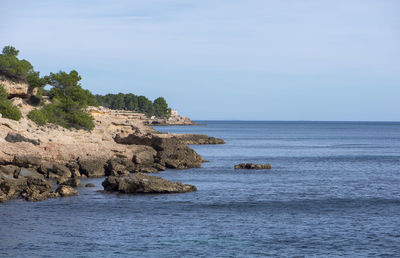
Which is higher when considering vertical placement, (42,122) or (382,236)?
(42,122)

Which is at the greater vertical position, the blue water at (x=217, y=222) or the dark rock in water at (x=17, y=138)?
the dark rock in water at (x=17, y=138)

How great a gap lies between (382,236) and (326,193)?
1669cm

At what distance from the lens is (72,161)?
185ft

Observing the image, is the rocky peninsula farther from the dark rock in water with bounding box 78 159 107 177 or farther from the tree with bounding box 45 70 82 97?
the tree with bounding box 45 70 82 97

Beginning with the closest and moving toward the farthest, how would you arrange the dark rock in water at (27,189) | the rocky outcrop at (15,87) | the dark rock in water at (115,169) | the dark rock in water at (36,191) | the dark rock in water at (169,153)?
the dark rock in water at (36,191)
the dark rock in water at (27,189)
the dark rock in water at (115,169)
the dark rock in water at (169,153)
the rocky outcrop at (15,87)

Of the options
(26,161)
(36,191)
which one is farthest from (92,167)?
(36,191)

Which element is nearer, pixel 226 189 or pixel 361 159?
pixel 226 189

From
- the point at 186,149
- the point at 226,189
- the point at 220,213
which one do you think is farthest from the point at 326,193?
the point at 186,149

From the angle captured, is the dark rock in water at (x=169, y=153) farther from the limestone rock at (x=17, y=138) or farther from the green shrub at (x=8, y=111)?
the green shrub at (x=8, y=111)

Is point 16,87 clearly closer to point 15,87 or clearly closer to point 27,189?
point 15,87

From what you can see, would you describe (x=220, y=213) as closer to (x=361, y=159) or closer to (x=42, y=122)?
(x=42, y=122)

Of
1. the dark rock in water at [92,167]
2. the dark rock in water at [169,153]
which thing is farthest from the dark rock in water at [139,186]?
the dark rock in water at [169,153]

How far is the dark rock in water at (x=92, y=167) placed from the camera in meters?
53.8

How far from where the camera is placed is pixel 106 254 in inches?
985
